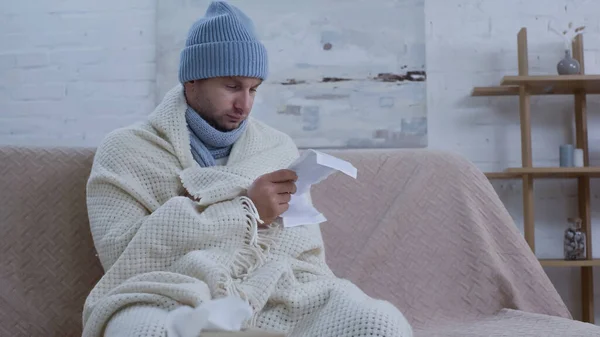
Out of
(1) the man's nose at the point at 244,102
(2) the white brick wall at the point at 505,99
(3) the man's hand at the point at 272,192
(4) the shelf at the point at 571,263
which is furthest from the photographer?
(2) the white brick wall at the point at 505,99

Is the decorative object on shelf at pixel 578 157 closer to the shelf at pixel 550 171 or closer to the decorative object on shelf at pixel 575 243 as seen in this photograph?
the shelf at pixel 550 171

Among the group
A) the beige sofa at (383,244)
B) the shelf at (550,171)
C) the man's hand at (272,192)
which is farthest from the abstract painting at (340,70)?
→ the man's hand at (272,192)

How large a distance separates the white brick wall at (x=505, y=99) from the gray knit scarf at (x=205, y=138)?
1.45 metres

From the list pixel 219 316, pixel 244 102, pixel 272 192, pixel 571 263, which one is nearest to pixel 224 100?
pixel 244 102

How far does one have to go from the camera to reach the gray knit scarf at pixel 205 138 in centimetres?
168

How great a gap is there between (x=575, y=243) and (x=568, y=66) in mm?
666

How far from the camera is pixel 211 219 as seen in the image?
1457 mm

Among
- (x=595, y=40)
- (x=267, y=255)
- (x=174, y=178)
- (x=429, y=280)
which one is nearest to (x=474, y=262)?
(x=429, y=280)

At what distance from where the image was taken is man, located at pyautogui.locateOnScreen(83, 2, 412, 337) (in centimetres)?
125

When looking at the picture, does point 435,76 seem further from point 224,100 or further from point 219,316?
point 219,316

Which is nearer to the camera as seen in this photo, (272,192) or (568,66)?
(272,192)

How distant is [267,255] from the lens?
1502 millimetres

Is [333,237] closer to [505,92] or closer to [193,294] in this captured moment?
[193,294]

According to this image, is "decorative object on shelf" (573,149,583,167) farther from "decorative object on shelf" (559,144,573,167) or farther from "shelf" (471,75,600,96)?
"shelf" (471,75,600,96)
